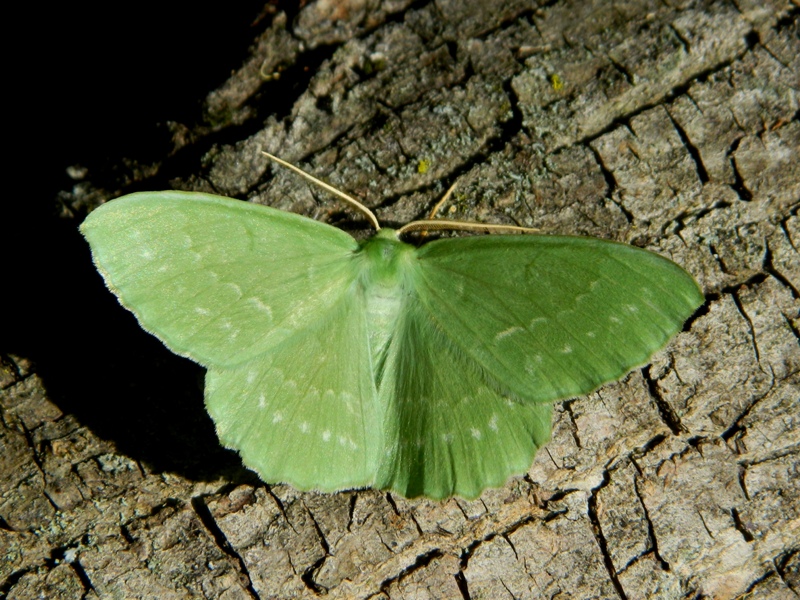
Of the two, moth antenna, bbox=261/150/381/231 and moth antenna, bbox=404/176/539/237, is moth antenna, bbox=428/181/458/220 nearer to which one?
moth antenna, bbox=404/176/539/237

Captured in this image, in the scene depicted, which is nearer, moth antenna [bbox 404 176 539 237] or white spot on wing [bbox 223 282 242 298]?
white spot on wing [bbox 223 282 242 298]

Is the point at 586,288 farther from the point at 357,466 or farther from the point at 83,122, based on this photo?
the point at 83,122

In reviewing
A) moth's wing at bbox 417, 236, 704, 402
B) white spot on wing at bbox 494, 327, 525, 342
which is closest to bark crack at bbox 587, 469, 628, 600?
moth's wing at bbox 417, 236, 704, 402

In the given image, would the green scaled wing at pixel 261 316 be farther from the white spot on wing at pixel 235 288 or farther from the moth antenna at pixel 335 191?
the moth antenna at pixel 335 191

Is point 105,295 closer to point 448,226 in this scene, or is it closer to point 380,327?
point 380,327

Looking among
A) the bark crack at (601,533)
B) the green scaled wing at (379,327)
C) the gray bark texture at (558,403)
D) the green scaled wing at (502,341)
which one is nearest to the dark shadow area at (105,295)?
the gray bark texture at (558,403)

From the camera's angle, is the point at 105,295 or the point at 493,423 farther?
the point at 105,295

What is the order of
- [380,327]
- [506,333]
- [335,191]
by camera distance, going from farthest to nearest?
[380,327], [335,191], [506,333]

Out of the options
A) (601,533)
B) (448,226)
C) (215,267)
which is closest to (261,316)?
(215,267)
